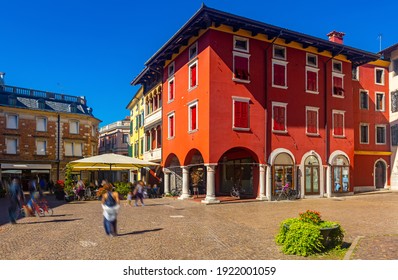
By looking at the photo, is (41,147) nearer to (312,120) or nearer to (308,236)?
(312,120)

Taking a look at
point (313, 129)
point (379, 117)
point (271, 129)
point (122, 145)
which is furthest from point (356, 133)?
point (122, 145)

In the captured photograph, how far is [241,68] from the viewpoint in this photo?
86.8 ft

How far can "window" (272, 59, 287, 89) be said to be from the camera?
1101 inches

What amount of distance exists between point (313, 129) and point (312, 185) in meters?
4.59

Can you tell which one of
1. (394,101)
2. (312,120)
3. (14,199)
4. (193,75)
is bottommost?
(14,199)

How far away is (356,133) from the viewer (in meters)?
36.3

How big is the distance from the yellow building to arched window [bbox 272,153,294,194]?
1889cm

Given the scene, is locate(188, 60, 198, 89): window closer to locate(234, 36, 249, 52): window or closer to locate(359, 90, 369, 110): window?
locate(234, 36, 249, 52): window

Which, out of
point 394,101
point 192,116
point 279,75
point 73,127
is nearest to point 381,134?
point 394,101

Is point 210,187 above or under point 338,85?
under

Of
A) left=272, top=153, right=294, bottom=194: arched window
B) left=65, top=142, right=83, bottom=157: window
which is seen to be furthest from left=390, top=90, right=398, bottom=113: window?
left=65, top=142, right=83, bottom=157: window

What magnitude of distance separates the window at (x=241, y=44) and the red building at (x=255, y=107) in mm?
73

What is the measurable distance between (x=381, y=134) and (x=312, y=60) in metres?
13.6

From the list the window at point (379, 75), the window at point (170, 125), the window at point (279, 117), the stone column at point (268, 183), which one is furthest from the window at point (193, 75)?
the window at point (379, 75)
